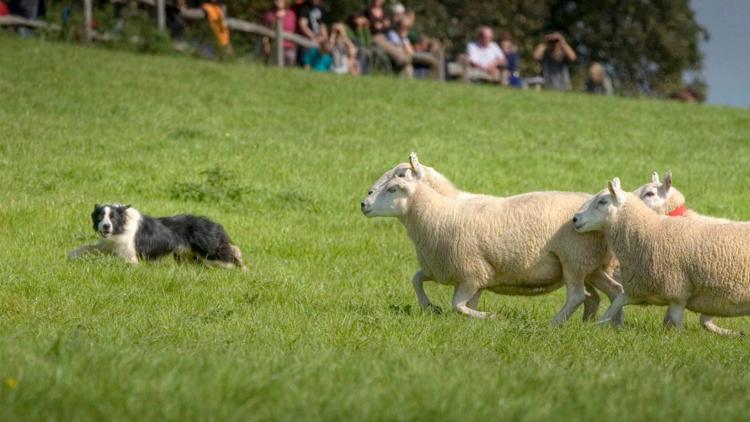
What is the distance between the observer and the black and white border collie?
12172 mm

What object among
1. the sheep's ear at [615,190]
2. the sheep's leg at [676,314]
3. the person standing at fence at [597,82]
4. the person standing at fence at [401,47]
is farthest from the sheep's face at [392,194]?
the person standing at fence at [597,82]

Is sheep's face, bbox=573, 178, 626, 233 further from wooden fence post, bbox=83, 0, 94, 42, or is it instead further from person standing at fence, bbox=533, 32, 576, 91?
person standing at fence, bbox=533, 32, 576, 91

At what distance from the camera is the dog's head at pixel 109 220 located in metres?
12.1

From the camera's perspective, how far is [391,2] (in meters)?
41.8

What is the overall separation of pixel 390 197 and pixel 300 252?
319 cm

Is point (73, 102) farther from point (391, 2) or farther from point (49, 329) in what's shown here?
point (391, 2)

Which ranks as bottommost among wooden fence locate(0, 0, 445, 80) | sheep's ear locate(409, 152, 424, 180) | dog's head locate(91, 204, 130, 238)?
dog's head locate(91, 204, 130, 238)

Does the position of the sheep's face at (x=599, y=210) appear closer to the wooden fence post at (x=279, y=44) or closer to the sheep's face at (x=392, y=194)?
the sheep's face at (x=392, y=194)

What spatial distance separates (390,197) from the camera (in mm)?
10953

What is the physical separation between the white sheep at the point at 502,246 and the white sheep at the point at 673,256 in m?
0.21

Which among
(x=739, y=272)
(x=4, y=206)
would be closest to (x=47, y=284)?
(x=4, y=206)

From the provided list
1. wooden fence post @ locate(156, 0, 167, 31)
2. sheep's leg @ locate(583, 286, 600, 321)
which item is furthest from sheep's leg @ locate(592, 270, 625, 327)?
wooden fence post @ locate(156, 0, 167, 31)

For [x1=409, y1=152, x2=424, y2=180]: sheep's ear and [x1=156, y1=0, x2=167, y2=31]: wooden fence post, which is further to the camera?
[x1=156, y1=0, x2=167, y2=31]: wooden fence post

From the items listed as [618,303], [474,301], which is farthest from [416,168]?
[618,303]
